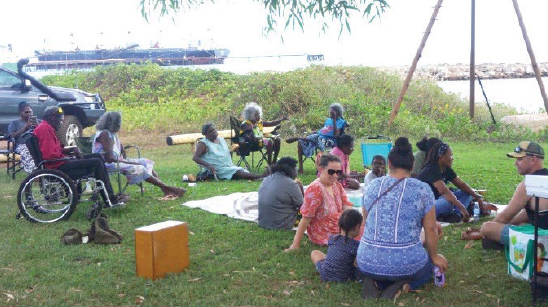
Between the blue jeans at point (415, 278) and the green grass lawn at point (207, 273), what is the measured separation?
79mm

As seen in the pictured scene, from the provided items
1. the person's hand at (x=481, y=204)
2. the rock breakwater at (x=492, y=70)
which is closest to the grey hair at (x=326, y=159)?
the person's hand at (x=481, y=204)

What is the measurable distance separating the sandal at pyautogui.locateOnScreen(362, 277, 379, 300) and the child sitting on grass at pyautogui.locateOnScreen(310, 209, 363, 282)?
1.09 feet

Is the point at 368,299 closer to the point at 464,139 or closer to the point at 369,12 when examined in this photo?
the point at 369,12

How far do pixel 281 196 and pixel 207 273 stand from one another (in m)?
1.46

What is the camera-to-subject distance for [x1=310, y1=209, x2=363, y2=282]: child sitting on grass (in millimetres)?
4672

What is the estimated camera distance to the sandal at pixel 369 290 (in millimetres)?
4335

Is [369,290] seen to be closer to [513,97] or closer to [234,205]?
[234,205]

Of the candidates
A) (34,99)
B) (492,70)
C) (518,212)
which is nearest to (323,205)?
(518,212)

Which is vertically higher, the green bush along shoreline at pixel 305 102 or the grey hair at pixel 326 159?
the grey hair at pixel 326 159

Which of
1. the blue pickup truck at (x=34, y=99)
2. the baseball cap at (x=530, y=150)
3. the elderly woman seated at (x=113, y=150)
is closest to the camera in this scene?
the baseball cap at (x=530, y=150)

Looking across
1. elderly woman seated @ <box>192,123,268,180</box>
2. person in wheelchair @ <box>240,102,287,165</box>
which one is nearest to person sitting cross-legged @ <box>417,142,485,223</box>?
elderly woman seated @ <box>192,123,268,180</box>

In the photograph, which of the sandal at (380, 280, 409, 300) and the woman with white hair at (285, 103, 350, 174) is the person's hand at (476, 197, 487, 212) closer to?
the sandal at (380, 280, 409, 300)

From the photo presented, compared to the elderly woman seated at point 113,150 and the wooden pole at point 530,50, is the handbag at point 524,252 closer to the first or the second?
the elderly woman seated at point 113,150

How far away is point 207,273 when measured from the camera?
16.5 feet
